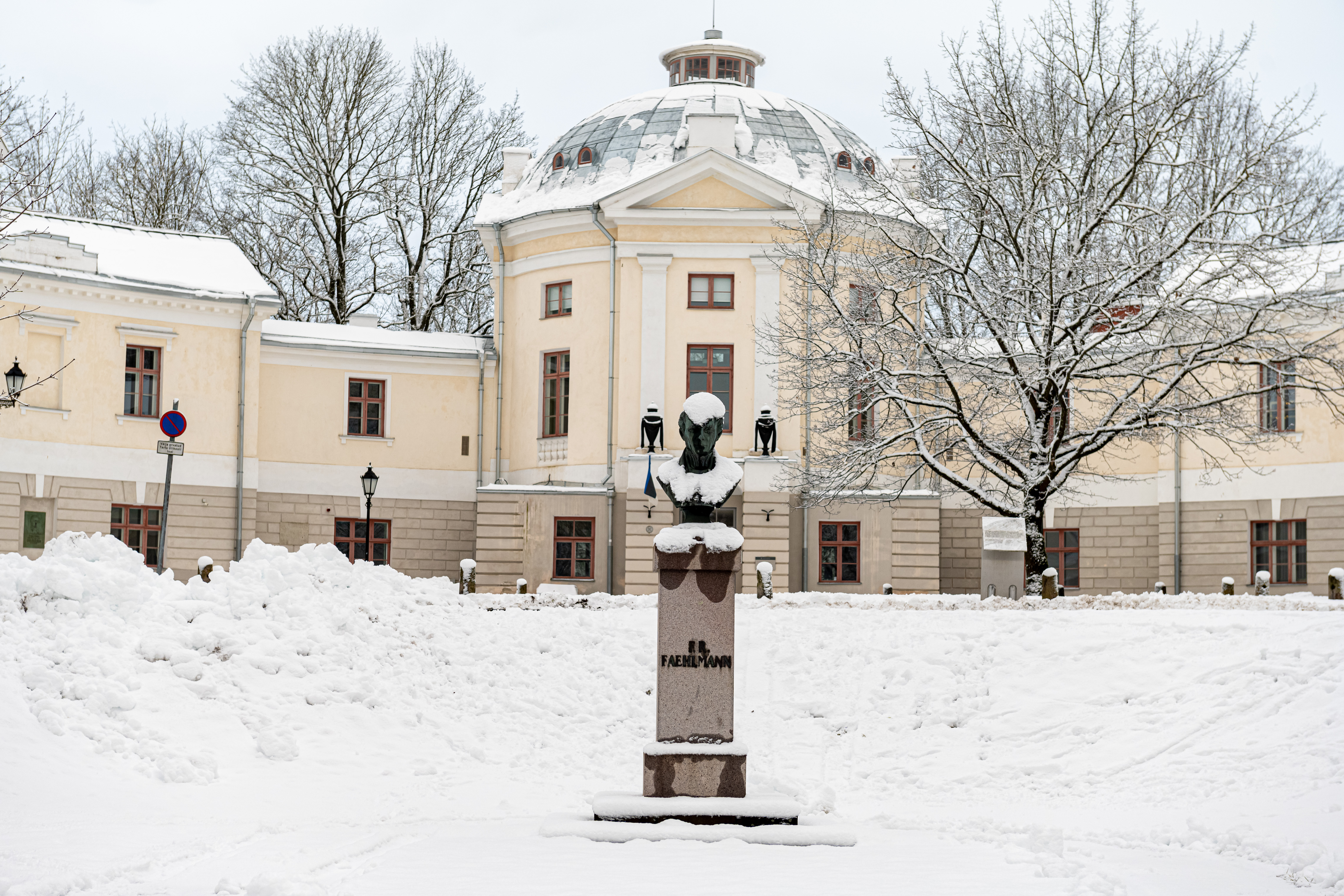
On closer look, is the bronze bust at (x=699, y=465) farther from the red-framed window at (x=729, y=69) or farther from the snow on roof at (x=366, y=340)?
the red-framed window at (x=729, y=69)

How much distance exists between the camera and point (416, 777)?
48.9 ft

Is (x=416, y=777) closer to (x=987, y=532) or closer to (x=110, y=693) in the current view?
(x=110, y=693)

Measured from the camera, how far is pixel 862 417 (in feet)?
110

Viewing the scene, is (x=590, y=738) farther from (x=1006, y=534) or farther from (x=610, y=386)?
(x=610, y=386)

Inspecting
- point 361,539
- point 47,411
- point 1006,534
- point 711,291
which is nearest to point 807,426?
point 711,291

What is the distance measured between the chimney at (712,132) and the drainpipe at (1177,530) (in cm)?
1252

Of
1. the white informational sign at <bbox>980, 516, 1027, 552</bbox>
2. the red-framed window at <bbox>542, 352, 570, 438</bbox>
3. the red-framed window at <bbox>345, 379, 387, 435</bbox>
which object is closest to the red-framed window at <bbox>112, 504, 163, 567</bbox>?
the red-framed window at <bbox>345, 379, 387, 435</bbox>

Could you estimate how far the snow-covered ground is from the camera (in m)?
10.1

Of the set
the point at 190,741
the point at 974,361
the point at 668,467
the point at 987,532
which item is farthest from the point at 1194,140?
the point at 190,741

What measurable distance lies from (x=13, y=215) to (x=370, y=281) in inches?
537

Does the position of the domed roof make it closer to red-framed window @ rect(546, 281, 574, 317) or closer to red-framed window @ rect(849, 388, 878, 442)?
red-framed window @ rect(546, 281, 574, 317)

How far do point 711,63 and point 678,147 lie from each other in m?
6.21

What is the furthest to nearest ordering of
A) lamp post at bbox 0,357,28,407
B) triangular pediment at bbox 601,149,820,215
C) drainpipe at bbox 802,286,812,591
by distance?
triangular pediment at bbox 601,149,820,215, drainpipe at bbox 802,286,812,591, lamp post at bbox 0,357,28,407

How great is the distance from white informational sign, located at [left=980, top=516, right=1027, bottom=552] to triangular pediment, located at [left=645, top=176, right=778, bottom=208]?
37.4 feet
